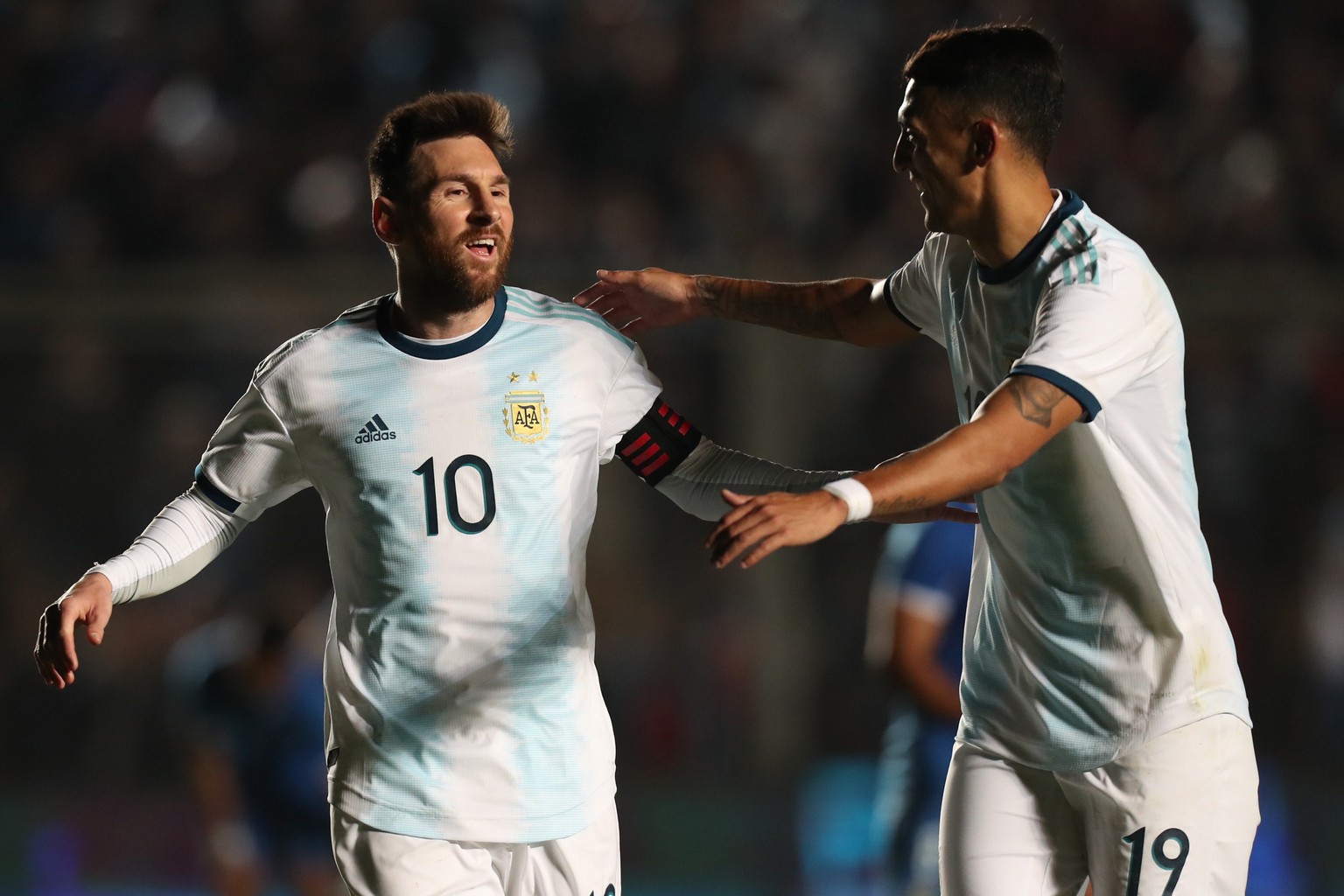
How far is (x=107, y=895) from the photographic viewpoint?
7.04 m

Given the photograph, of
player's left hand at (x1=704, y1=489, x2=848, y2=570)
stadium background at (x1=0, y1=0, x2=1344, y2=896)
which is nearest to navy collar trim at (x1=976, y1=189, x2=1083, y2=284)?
→ player's left hand at (x1=704, y1=489, x2=848, y2=570)

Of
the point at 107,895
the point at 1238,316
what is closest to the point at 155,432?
the point at 107,895

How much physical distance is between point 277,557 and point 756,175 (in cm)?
346

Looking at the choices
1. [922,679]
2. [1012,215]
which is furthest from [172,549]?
[922,679]

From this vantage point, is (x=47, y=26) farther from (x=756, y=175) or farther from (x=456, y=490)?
(x=456, y=490)

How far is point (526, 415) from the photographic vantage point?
3.25 metres

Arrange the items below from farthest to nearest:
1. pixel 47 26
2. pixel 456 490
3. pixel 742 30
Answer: pixel 47 26, pixel 742 30, pixel 456 490

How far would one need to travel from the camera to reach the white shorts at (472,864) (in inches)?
121

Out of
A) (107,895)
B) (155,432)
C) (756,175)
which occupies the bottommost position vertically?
(107,895)

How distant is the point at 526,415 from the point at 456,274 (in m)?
0.31

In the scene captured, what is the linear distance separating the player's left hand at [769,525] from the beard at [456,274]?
931 mm

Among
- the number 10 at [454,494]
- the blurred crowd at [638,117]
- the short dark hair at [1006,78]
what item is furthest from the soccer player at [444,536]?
the blurred crowd at [638,117]

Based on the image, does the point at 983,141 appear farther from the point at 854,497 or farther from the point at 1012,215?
the point at 854,497

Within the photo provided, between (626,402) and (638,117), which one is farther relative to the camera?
(638,117)
